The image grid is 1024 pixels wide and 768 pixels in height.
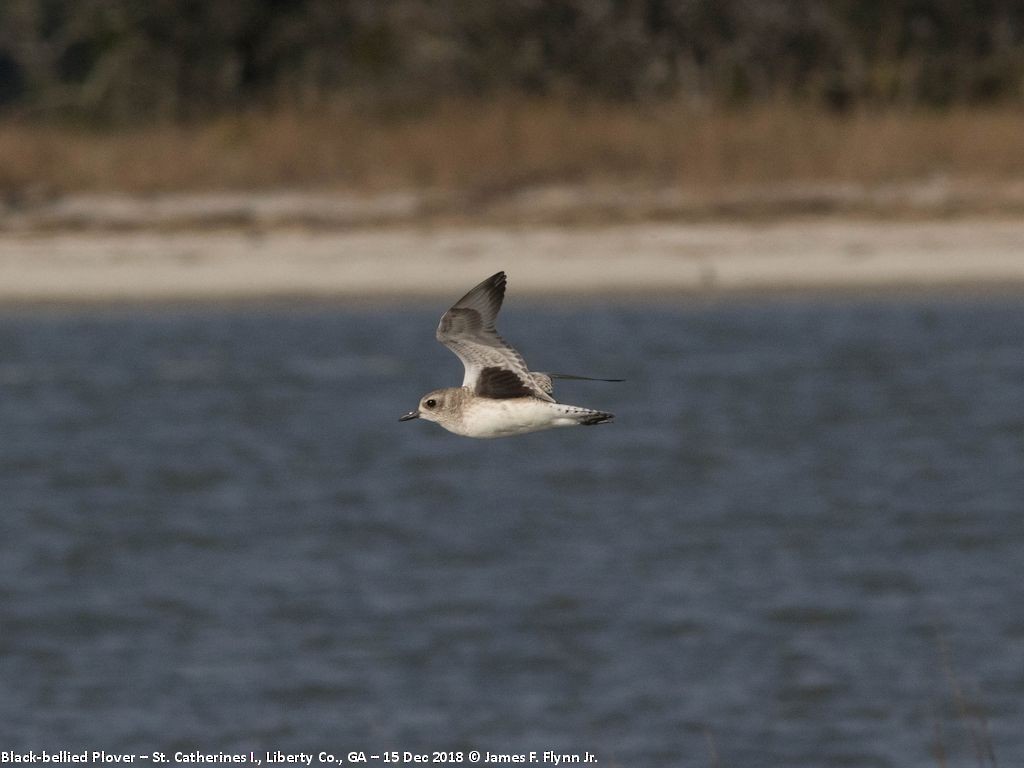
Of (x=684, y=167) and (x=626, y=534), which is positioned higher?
(x=684, y=167)

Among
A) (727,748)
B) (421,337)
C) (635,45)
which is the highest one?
(635,45)

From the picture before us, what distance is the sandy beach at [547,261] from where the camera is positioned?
20.8 m

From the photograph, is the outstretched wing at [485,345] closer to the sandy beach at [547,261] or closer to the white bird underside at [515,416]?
the white bird underside at [515,416]

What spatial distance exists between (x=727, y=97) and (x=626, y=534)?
39.3 feet

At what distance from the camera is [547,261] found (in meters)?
21.0

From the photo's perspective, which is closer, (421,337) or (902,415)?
(902,415)

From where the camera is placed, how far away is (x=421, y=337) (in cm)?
2231

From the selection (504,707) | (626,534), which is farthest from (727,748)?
(626,534)

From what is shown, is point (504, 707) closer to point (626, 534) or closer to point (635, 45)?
point (626, 534)

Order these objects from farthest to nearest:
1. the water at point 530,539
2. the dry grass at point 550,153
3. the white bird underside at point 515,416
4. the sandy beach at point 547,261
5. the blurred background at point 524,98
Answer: the blurred background at point 524,98, the dry grass at point 550,153, the sandy beach at point 547,261, the water at point 530,539, the white bird underside at point 515,416

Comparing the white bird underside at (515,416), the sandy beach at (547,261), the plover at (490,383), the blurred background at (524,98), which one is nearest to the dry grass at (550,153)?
the blurred background at (524,98)

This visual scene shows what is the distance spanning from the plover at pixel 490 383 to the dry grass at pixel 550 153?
698 inches

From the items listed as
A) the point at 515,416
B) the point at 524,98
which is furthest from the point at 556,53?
the point at 515,416

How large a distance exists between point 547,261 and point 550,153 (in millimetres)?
2622
